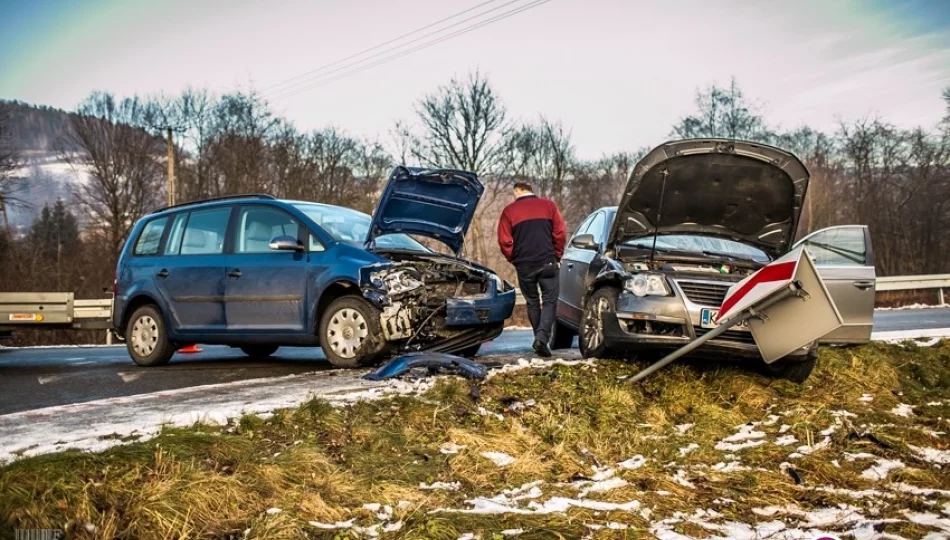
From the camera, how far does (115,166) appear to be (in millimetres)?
46594

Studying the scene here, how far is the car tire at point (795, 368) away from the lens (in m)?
6.72

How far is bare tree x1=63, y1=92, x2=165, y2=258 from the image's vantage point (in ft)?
146

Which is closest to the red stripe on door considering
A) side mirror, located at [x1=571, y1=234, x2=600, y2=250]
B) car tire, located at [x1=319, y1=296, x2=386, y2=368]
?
side mirror, located at [x1=571, y1=234, x2=600, y2=250]

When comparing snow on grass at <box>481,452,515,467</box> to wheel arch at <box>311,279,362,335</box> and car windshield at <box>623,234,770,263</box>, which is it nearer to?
car windshield at <box>623,234,770,263</box>

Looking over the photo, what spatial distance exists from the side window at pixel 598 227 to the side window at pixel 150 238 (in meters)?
5.27

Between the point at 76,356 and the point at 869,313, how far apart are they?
11179mm

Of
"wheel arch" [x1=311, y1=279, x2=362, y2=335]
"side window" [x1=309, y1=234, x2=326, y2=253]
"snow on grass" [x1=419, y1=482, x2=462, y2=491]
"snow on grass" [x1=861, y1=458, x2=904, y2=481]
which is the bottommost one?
"snow on grass" [x1=861, y1=458, x2=904, y2=481]

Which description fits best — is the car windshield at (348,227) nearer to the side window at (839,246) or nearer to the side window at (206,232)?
the side window at (206,232)

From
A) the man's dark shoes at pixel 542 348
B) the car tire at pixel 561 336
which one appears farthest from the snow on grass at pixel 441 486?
the car tire at pixel 561 336

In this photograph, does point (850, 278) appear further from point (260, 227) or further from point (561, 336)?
point (260, 227)

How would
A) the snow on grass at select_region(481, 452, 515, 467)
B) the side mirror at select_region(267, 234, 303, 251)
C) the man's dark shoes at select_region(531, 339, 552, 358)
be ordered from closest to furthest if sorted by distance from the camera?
the snow on grass at select_region(481, 452, 515, 467) < the side mirror at select_region(267, 234, 303, 251) < the man's dark shoes at select_region(531, 339, 552, 358)

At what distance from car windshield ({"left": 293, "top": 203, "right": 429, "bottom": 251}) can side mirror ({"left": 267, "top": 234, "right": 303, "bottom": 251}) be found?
0.36 m

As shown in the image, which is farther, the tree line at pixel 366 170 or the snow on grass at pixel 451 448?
the tree line at pixel 366 170

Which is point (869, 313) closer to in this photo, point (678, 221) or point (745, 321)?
point (678, 221)
